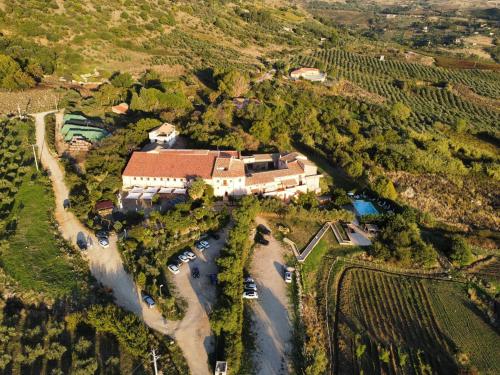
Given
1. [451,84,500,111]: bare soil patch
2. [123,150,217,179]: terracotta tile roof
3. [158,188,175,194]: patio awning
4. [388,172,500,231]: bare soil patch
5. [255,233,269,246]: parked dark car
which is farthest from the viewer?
[451,84,500,111]: bare soil patch

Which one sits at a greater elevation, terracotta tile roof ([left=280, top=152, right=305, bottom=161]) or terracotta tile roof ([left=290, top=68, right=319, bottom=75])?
terracotta tile roof ([left=280, top=152, right=305, bottom=161])

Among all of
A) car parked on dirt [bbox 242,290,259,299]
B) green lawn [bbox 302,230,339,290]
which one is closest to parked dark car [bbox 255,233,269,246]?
green lawn [bbox 302,230,339,290]

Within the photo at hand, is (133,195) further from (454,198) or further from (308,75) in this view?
(308,75)

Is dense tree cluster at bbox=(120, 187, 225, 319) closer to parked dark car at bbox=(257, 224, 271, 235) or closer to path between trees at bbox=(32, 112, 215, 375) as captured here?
path between trees at bbox=(32, 112, 215, 375)

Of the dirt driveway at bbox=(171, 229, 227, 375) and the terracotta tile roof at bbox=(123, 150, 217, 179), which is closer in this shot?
the dirt driveway at bbox=(171, 229, 227, 375)

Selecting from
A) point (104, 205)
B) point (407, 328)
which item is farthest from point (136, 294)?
point (407, 328)

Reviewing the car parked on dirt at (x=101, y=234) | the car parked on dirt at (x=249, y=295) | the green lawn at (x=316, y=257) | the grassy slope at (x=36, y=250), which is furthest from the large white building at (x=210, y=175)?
the car parked on dirt at (x=249, y=295)

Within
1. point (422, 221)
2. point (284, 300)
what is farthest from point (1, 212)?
point (422, 221)
